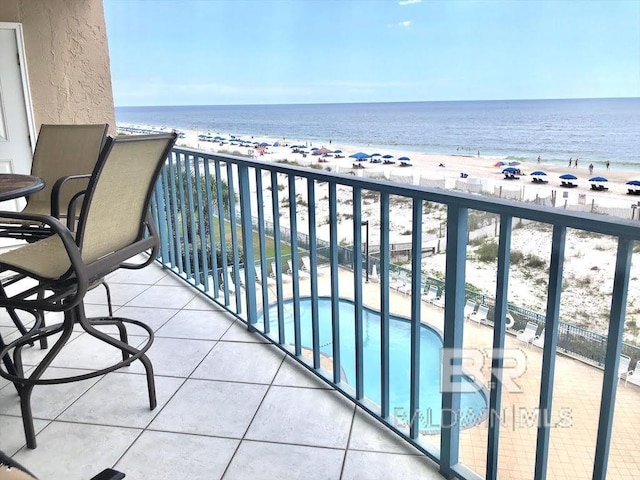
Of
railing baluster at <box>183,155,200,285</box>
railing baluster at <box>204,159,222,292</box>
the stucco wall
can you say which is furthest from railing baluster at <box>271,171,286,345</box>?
the stucco wall

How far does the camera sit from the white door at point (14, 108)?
4.88 metres

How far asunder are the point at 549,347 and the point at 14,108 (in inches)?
223

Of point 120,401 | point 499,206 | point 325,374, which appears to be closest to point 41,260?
point 120,401

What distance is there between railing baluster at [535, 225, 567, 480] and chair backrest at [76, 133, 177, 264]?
1.42 m

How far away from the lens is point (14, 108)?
16.6 feet

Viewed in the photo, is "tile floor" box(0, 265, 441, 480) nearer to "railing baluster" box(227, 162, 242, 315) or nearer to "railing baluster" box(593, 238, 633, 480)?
"railing baluster" box(227, 162, 242, 315)

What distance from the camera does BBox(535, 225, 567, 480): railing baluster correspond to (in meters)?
1.17

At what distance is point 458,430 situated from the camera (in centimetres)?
162

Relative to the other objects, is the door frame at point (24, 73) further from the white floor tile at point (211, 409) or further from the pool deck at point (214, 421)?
the white floor tile at point (211, 409)

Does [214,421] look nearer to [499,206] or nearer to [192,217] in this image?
[499,206]

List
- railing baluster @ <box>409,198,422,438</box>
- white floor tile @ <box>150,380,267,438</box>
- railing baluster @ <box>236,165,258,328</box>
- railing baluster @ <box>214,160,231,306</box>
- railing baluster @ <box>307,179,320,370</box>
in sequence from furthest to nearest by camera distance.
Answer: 1. railing baluster @ <box>214,160,231,306</box>
2. railing baluster @ <box>236,165,258,328</box>
3. railing baluster @ <box>307,179,320,370</box>
4. white floor tile @ <box>150,380,267,438</box>
5. railing baluster @ <box>409,198,422,438</box>

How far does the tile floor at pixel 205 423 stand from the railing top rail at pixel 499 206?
96 centimetres

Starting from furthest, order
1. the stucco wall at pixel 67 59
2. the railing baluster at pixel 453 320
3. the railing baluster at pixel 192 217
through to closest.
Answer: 1. the stucco wall at pixel 67 59
2. the railing baluster at pixel 192 217
3. the railing baluster at pixel 453 320

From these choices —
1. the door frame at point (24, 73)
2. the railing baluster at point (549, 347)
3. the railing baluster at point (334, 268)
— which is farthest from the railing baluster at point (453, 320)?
the door frame at point (24, 73)
